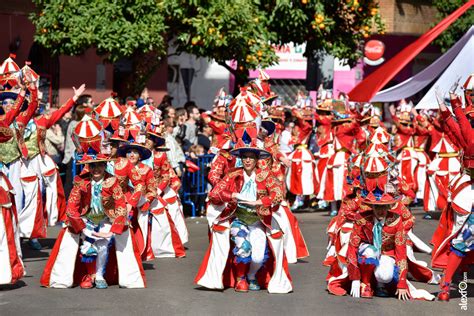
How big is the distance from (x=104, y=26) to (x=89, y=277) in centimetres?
793

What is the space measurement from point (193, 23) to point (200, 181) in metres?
2.39

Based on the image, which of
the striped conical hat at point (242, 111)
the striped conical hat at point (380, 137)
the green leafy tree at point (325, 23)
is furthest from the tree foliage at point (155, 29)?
the striped conical hat at point (242, 111)

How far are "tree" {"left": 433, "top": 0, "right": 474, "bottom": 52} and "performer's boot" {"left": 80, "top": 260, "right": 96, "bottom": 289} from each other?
70.6ft

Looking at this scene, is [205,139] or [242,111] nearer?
[242,111]

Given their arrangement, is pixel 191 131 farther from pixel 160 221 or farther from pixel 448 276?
pixel 448 276

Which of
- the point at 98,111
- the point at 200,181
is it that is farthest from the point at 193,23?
the point at 98,111

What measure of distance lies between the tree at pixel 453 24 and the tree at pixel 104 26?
547 inches

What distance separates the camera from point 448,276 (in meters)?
11.4

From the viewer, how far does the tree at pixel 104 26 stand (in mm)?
19250

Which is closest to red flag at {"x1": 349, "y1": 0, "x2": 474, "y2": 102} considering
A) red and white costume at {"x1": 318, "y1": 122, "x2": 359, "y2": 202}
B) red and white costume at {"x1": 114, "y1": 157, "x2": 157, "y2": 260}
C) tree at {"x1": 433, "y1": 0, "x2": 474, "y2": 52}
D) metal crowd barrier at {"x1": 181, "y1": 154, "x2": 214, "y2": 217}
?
red and white costume at {"x1": 318, "y1": 122, "x2": 359, "y2": 202}

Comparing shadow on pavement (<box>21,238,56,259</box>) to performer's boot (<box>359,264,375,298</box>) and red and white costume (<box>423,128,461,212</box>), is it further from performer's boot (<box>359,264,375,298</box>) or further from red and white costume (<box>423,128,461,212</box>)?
red and white costume (<box>423,128,461,212</box>)

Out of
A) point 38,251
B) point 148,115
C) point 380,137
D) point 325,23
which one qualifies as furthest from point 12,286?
point 325,23

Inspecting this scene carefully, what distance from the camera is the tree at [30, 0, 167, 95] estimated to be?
19250mm

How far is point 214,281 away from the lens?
38.8 feet
